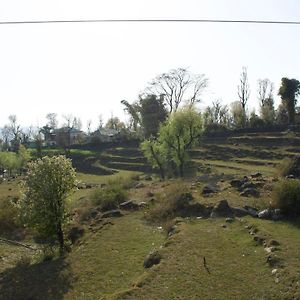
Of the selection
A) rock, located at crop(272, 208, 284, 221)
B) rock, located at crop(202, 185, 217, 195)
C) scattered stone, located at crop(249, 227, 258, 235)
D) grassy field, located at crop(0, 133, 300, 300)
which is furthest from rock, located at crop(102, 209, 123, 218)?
scattered stone, located at crop(249, 227, 258, 235)

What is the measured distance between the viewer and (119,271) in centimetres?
2186

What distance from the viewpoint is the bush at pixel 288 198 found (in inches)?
1056

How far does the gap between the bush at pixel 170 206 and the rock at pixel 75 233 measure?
4915mm

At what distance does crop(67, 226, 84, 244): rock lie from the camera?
30.4 m

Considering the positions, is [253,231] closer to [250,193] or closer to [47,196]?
[250,193]

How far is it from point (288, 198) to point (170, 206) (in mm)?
8897

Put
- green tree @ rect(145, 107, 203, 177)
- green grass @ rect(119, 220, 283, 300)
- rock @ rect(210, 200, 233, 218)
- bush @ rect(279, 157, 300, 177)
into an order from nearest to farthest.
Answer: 1. green grass @ rect(119, 220, 283, 300)
2. rock @ rect(210, 200, 233, 218)
3. bush @ rect(279, 157, 300, 177)
4. green tree @ rect(145, 107, 203, 177)

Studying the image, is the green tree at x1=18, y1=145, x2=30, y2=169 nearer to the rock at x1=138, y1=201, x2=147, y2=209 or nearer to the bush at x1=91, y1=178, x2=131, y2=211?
the bush at x1=91, y1=178, x2=131, y2=211

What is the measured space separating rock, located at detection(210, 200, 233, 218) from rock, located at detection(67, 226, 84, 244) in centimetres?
930

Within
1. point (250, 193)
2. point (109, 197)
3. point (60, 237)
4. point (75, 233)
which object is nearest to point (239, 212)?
point (250, 193)

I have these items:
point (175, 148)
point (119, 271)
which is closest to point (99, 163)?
point (175, 148)

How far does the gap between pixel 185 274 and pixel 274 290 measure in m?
4.08

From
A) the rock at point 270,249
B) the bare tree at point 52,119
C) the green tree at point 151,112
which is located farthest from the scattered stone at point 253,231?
the bare tree at point 52,119

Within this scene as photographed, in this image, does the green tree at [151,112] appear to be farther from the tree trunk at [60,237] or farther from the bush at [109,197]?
the tree trunk at [60,237]
